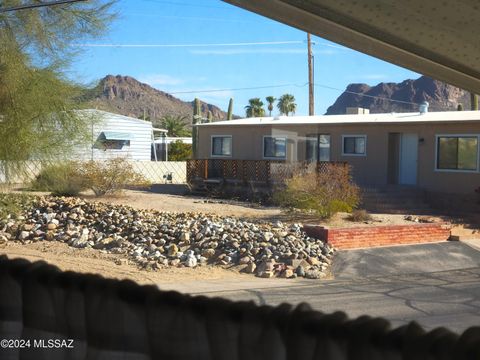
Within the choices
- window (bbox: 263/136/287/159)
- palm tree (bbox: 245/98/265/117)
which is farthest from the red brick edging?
palm tree (bbox: 245/98/265/117)

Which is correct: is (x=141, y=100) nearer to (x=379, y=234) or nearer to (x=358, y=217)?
(x=358, y=217)

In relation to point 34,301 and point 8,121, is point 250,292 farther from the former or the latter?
point 34,301

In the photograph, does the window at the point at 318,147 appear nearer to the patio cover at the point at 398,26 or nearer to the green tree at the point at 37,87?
the green tree at the point at 37,87

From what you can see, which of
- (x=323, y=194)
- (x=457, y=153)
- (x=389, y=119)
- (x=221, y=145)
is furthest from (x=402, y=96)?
(x=323, y=194)

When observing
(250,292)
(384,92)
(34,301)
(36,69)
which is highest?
(384,92)

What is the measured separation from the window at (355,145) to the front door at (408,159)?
147 centimetres

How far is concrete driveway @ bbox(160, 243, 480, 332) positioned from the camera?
34.1ft

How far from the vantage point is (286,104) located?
76750 millimetres

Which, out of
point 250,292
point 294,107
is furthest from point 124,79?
point 250,292

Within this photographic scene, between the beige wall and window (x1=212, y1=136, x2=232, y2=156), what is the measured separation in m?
0.28

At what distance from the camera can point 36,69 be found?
48.4 feet

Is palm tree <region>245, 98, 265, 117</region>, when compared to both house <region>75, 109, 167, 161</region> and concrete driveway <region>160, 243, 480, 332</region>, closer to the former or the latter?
house <region>75, 109, 167, 161</region>

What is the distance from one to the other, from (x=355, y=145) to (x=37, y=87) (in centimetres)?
1524

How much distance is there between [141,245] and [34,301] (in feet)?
44.0
